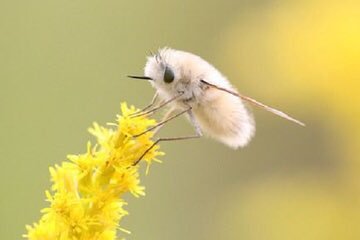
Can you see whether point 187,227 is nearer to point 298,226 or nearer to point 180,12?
point 298,226

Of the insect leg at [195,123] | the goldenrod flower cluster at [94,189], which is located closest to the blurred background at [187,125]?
the insect leg at [195,123]

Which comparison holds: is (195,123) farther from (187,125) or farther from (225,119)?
(187,125)

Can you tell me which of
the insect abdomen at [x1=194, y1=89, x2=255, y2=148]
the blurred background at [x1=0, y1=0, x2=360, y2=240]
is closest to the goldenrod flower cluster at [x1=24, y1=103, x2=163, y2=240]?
the insect abdomen at [x1=194, y1=89, x2=255, y2=148]

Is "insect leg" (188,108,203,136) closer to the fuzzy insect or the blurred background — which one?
the fuzzy insect

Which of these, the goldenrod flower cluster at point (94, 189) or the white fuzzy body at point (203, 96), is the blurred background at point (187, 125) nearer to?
the white fuzzy body at point (203, 96)

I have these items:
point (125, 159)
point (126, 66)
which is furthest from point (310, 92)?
point (125, 159)

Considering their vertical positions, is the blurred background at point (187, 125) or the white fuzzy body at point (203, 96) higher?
the blurred background at point (187, 125)
